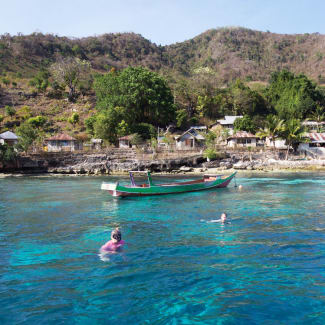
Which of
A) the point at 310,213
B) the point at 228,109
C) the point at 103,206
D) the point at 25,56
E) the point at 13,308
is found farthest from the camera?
the point at 25,56

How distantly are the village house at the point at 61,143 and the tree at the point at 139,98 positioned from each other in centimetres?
1073

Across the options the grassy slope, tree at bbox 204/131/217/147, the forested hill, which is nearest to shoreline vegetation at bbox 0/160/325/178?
tree at bbox 204/131/217/147

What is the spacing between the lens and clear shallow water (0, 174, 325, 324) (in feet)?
27.3

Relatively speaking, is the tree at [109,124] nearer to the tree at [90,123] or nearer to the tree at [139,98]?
the tree at [139,98]

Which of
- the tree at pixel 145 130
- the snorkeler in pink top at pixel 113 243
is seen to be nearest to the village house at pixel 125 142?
the tree at pixel 145 130

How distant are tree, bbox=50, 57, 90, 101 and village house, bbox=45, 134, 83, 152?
3826cm

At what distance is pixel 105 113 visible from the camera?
62438 millimetres

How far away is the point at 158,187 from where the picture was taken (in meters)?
27.9

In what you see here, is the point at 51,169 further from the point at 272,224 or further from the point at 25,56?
the point at 25,56

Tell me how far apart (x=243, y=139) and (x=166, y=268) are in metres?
54.8

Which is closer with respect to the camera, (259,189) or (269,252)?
(269,252)

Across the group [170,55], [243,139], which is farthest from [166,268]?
[170,55]

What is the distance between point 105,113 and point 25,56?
8865cm

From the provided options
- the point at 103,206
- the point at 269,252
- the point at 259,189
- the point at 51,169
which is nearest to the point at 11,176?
the point at 51,169
